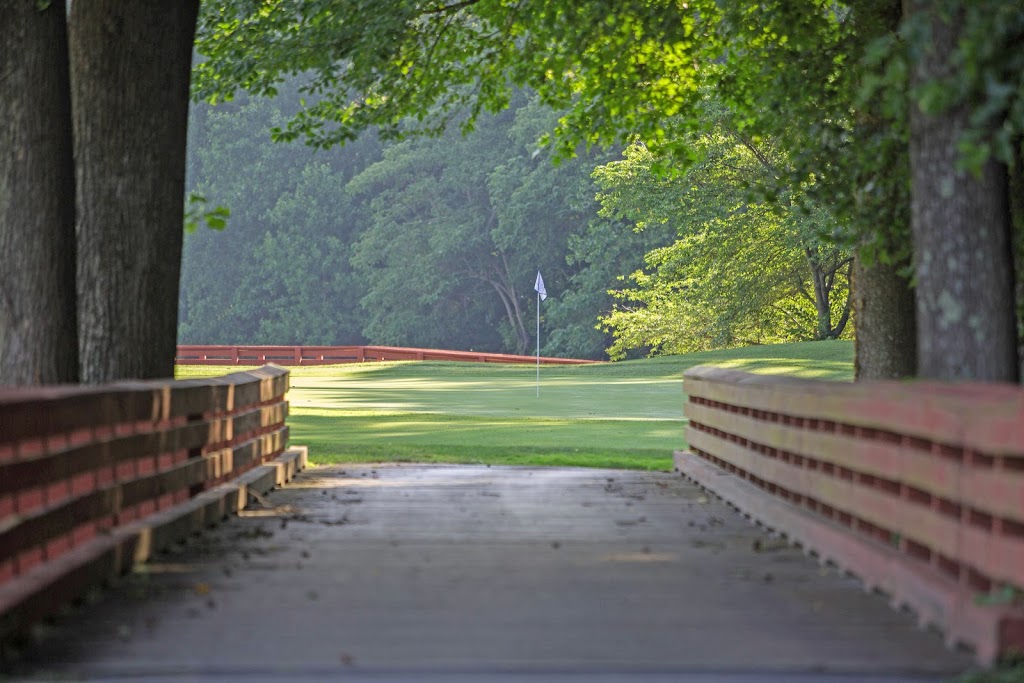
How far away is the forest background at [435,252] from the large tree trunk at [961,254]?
4726cm

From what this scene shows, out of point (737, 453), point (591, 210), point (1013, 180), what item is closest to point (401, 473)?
point (737, 453)

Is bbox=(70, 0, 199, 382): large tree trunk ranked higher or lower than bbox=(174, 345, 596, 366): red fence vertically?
higher

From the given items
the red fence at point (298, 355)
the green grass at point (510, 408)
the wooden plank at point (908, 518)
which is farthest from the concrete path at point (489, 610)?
the red fence at point (298, 355)

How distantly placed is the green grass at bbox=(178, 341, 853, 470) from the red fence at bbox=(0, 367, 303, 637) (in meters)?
7.13

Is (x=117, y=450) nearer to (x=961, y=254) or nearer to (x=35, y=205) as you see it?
(x=35, y=205)

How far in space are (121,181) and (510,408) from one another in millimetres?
19452

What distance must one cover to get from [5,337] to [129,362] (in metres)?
0.94

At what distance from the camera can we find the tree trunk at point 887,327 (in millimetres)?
13977

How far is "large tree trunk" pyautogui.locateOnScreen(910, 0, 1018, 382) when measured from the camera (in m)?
8.11

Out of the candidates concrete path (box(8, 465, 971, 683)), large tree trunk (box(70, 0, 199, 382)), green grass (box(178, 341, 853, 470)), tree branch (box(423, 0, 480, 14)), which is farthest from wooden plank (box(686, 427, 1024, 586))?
tree branch (box(423, 0, 480, 14))

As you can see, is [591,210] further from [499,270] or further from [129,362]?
[129,362]

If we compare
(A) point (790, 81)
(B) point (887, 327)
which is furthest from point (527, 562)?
(B) point (887, 327)

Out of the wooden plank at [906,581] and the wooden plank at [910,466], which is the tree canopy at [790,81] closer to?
the wooden plank at [910,466]

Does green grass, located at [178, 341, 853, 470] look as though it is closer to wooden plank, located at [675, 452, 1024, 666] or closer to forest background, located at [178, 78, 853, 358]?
wooden plank, located at [675, 452, 1024, 666]
